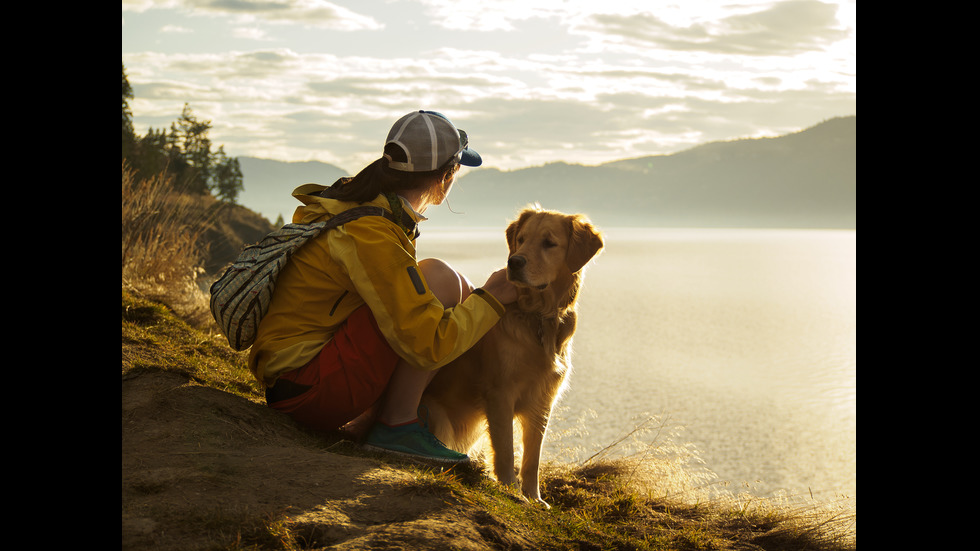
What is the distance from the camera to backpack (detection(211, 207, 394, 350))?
3438 millimetres

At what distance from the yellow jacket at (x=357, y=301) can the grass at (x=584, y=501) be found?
0.57m

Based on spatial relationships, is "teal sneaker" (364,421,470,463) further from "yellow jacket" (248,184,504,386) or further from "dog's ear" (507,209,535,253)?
"dog's ear" (507,209,535,253)

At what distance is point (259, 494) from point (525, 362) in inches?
76.1

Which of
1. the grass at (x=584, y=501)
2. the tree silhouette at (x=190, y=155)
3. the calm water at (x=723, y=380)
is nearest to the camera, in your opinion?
the grass at (x=584, y=501)

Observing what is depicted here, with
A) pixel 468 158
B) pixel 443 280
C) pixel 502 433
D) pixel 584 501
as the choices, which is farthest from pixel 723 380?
pixel 443 280

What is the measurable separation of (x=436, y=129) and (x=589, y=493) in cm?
289

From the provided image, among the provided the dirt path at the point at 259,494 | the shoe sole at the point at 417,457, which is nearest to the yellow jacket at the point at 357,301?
the dirt path at the point at 259,494

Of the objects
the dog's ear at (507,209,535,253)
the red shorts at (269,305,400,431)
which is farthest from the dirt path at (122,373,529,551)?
the dog's ear at (507,209,535,253)

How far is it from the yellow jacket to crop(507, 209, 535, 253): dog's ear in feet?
3.63

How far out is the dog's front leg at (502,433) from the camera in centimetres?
417

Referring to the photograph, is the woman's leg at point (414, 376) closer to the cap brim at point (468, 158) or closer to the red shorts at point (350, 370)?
the red shorts at point (350, 370)

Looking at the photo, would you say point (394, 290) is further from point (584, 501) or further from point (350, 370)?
point (584, 501)

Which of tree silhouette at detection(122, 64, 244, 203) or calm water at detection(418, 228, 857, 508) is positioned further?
tree silhouette at detection(122, 64, 244, 203)

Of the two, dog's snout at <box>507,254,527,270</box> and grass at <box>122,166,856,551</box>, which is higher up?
dog's snout at <box>507,254,527,270</box>
